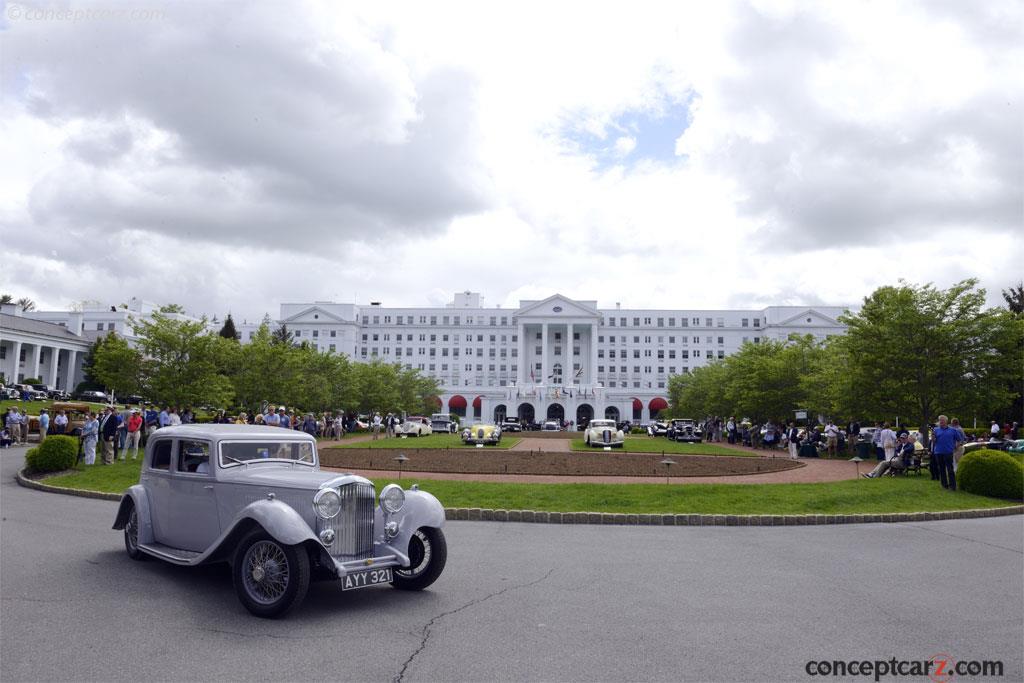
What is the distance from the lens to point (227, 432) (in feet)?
28.6

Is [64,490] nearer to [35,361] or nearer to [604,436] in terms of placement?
[604,436]

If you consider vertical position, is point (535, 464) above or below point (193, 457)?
below

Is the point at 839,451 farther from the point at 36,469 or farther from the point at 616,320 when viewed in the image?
the point at 616,320

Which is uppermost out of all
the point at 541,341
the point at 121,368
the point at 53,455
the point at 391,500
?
the point at 541,341

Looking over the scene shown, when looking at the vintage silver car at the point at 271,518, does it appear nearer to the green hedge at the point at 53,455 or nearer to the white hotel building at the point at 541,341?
the green hedge at the point at 53,455

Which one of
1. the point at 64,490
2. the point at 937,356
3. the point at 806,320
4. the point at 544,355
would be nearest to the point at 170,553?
the point at 64,490

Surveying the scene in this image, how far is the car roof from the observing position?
28.2ft

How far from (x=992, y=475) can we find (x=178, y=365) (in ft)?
97.5

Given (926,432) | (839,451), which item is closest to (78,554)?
(926,432)

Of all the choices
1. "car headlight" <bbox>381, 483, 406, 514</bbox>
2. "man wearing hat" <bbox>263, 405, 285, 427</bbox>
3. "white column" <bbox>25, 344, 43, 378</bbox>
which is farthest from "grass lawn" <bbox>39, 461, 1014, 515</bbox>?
"white column" <bbox>25, 344, 43, 378</bbox>

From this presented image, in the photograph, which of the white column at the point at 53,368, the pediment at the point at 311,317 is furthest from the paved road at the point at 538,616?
the pediment at the point at 311,317

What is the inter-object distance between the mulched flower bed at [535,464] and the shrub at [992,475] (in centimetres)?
676

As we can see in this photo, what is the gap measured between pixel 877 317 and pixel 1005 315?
4.41m

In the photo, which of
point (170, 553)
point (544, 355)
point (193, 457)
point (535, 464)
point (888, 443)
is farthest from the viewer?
point (544, 355)
